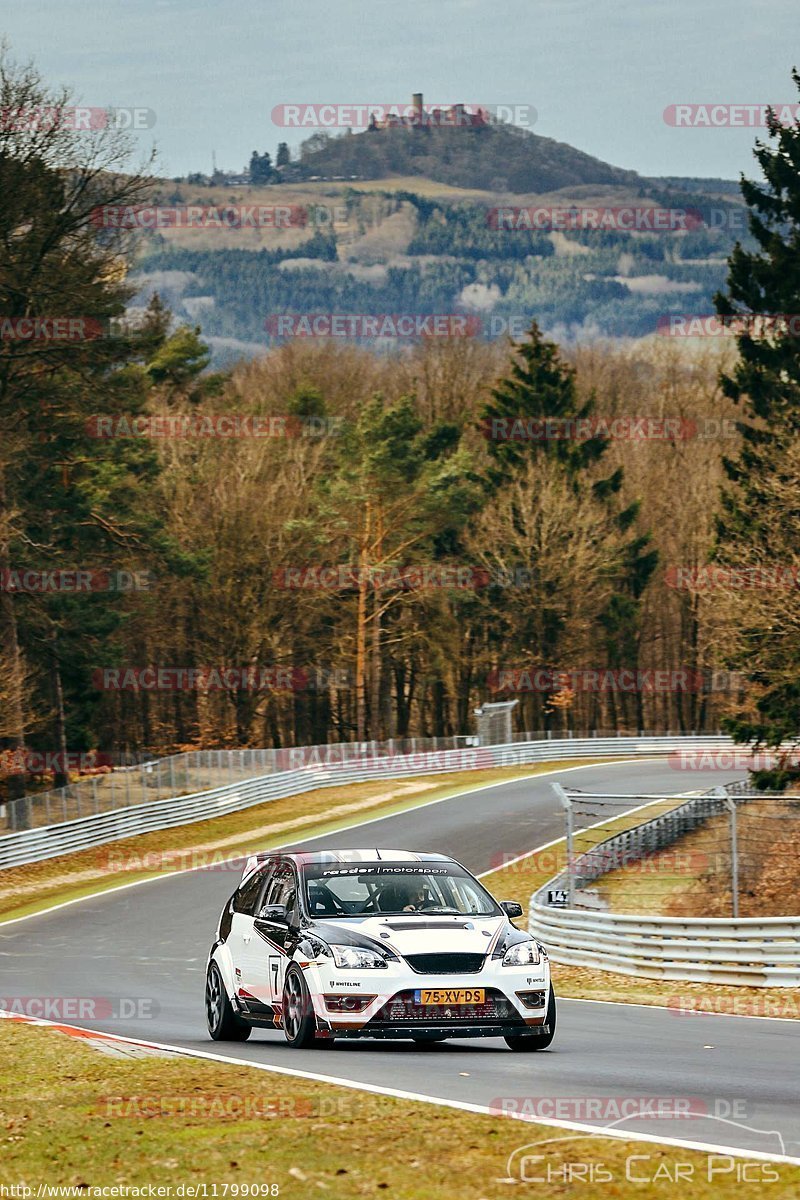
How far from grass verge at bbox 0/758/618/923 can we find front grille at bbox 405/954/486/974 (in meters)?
25.4

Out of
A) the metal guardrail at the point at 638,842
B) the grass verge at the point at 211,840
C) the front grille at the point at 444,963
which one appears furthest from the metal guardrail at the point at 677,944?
the grass verge at the point at 211,840

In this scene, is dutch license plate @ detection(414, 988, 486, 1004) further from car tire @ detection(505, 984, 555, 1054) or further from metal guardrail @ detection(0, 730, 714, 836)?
metal guardrail @ detection(0, 730, 714, 836)

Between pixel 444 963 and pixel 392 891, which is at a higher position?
pixel 392 891

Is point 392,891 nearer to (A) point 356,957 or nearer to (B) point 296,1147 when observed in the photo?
(A) point 356,957

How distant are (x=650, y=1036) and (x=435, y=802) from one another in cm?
3810

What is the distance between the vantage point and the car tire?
42.6 feet

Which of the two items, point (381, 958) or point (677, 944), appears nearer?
point (381, 958)

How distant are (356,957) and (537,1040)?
168cm

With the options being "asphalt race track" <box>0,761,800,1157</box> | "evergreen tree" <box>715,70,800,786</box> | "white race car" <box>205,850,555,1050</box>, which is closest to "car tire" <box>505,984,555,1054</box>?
"white race car" <box>205,850,555,1050</box>

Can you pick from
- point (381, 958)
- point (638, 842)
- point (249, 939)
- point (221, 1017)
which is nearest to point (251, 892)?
point (249, 939)

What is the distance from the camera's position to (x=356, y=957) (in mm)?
12477

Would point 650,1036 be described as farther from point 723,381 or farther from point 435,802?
point 435,802

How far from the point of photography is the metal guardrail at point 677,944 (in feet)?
64.1

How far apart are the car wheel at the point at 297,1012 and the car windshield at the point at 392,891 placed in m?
0.56
